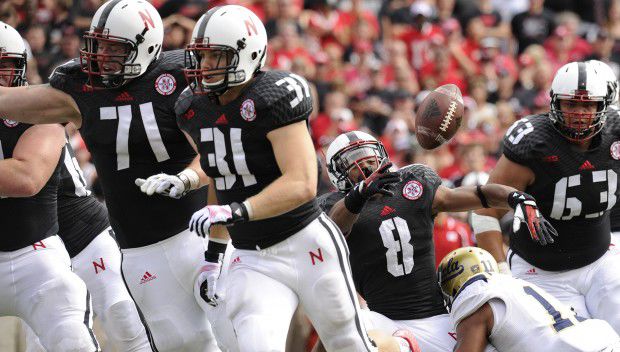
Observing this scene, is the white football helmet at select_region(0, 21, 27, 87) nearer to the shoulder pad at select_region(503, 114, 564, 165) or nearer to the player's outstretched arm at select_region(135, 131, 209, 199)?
the player's outstretched arm at select_region(135, 131, 209, 199)

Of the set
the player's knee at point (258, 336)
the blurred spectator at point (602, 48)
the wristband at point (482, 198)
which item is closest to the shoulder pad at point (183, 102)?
the player's knee at point (258, 336)

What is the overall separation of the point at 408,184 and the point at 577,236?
1012 mm

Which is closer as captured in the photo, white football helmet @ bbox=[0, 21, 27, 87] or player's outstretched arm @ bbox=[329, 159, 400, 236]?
player's outstretched arm @ bbox=[329, 159, 400, 236]

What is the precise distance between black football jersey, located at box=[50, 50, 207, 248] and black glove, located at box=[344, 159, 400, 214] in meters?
0.85

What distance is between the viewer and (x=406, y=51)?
1334 centimetres

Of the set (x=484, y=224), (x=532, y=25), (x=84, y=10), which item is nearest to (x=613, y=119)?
(x=484, y=224)

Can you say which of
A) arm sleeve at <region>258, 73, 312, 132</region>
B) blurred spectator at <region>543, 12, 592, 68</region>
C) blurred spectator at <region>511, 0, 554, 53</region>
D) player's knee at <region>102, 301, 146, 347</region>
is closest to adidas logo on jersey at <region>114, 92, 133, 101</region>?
arm sleeve at <region>258, 73, 312, 132</region>

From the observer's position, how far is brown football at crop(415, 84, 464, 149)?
602 centimetres

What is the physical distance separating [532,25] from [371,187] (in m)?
9.72

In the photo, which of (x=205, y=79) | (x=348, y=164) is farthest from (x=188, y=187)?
(x=348, y=164)

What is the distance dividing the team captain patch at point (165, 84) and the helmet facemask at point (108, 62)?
112 millimetres

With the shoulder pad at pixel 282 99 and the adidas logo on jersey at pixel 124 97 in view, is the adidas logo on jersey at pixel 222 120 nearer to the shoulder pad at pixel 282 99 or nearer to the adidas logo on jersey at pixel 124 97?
the shoulder pad at pixel 282 99

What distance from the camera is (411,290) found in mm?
5781

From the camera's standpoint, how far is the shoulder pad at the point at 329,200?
593 cm
